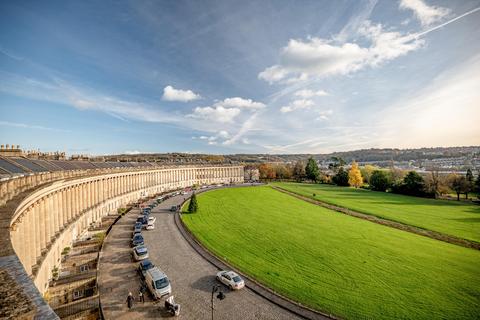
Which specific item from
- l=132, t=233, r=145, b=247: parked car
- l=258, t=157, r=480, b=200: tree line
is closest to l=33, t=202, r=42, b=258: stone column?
l=132, t=233, r=145, b=247: parked car

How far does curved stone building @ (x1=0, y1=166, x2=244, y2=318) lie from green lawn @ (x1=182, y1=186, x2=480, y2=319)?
17080 millimetres

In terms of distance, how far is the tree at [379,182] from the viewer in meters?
93.2

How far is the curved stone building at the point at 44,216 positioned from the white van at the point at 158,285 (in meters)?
8.41

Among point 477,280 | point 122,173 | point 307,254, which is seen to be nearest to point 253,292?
point 307,254

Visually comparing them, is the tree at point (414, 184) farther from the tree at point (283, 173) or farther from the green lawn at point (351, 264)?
the tree at point (283, 173)

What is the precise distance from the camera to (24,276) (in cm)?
738

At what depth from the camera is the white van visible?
20344mm

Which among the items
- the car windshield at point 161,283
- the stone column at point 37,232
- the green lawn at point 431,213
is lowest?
the green lawn at point 431,213

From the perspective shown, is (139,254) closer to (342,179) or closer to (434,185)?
(434,185)

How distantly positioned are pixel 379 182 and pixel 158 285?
3821 inches

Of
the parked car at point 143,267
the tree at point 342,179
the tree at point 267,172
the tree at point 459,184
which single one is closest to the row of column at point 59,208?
the parked car at point 143,267

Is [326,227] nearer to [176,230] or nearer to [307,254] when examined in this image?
[307,254]

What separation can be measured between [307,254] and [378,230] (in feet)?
66.9

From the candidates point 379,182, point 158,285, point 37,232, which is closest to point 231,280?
point 158,285
